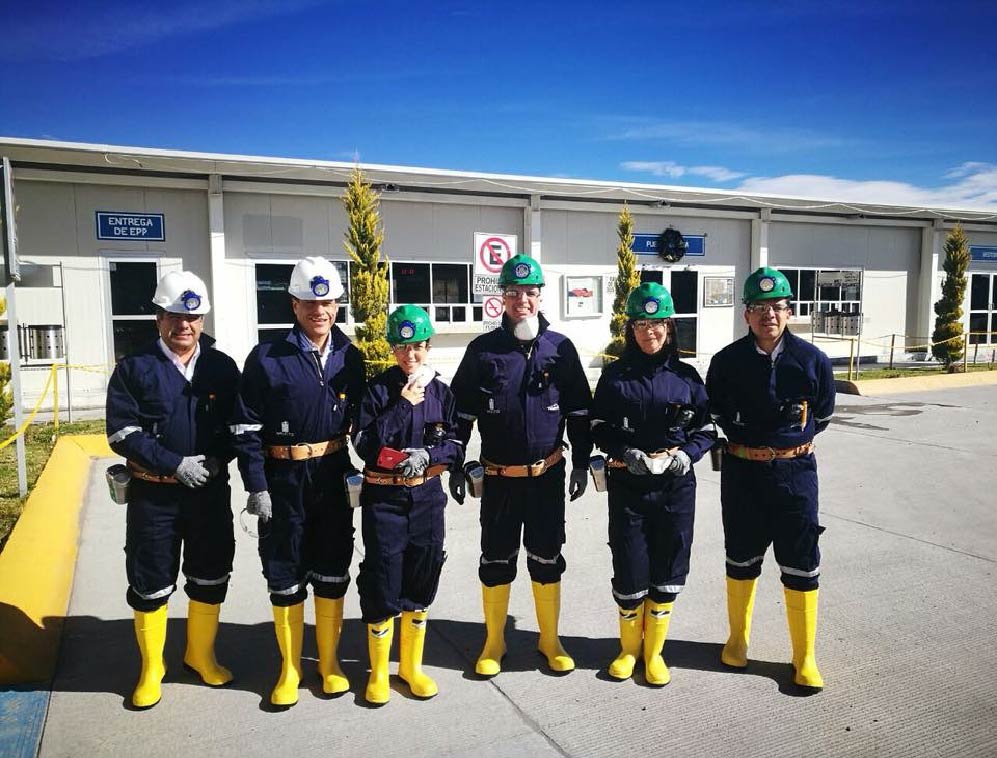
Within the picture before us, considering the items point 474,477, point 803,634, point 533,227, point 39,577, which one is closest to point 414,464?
point 474,477

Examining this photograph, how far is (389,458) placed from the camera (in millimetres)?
3564

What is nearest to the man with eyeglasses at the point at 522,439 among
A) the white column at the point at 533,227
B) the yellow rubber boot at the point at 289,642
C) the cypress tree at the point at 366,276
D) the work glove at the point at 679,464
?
the work glove at the point at 679,464

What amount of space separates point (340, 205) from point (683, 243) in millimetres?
8925

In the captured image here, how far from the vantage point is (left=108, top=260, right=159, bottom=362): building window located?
14.2 meters

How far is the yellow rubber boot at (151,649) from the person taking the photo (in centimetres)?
365

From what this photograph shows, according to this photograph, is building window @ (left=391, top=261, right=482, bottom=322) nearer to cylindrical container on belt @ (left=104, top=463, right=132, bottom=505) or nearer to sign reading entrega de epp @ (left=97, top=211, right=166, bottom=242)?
sign reading entrega de epp @ (left=97, top=211, right=166, bottom=242)

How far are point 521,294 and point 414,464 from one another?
1.11m

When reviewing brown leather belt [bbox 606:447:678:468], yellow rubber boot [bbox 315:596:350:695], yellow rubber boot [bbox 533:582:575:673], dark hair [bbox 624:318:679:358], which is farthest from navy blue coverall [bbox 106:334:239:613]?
dark hair [bbox 624:318:679:358]

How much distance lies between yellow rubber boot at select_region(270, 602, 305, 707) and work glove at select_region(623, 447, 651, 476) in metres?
1.83

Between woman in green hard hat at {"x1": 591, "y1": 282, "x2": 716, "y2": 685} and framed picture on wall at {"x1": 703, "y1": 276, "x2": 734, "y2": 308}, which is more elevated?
framed picture on wall at {"x1": 703, "y1": 276, "x2": 734, "y2": 308}

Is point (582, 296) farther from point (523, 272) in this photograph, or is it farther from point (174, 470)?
point (174, 470)

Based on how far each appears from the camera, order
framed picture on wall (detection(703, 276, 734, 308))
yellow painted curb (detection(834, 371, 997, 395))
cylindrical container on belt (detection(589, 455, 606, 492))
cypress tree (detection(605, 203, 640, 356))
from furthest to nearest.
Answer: framed picture on wall (detection(703, 276, 734, 308))
cypress tree (detection(605, 203, 640, 356))
yellow painted curb (detection(834, 371, 997, 395))
cylindrical container on belt (detection(589, 455, 606, 492))

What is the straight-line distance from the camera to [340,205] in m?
16.0

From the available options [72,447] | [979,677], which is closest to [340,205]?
[72,447]
